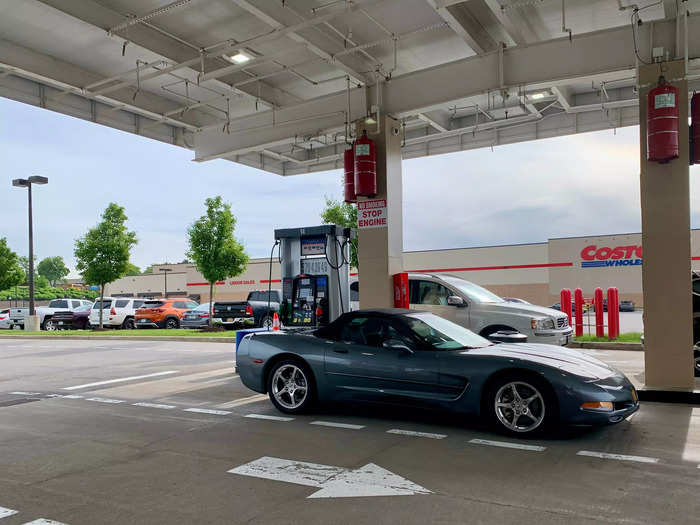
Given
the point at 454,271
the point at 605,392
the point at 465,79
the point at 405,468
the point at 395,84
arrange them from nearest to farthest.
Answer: the point at 405,468 < the point at 605,392 < the point at 465,79 < the point at 395,84 < the point at 454,271

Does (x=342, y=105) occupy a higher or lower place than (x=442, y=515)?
higher

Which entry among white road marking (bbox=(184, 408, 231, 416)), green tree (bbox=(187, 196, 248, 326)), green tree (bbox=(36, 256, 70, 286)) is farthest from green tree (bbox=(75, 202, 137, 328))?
green tree (bbox=(36, 256, 70, 286))

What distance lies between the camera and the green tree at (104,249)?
29.5 m

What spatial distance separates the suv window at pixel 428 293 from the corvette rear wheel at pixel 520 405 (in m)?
5.76

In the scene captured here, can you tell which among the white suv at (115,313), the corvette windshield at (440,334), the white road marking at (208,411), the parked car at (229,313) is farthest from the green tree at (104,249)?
the corvette windshield at (440,334)

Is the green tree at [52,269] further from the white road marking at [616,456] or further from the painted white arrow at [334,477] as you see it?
the white road marking at [616,456]

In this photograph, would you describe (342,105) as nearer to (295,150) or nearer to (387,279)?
(387,279)

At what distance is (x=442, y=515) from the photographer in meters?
4.05

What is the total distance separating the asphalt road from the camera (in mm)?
4168

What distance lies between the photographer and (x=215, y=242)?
2720 centimetres

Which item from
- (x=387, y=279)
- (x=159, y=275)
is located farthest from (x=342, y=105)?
(x=159, y=275)

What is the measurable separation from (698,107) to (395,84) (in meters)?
4.78

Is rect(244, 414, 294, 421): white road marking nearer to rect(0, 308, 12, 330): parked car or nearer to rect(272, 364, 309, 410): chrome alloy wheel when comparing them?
rect(272, 364, 309, 410): chrome alloy wheel

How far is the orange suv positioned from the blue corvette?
73.9 feet
